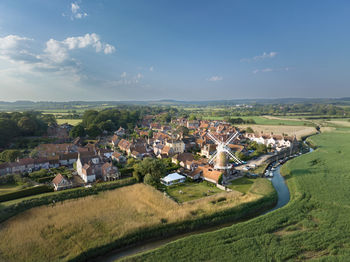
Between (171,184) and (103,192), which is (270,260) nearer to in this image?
(171,184)

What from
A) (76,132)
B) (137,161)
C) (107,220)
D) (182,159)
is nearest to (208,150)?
(182,159)

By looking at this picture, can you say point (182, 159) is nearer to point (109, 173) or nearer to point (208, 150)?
point (208, 150)

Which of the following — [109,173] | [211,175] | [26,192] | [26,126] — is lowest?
[26,192]

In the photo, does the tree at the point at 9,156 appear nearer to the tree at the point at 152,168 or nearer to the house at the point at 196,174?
the tree at the point at 152,168

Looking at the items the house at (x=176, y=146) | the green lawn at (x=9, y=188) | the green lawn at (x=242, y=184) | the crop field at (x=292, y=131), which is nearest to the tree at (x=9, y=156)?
the green lawn at (x=9, y=188)

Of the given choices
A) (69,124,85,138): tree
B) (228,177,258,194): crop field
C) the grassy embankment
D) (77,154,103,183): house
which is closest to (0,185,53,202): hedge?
the grassy embankment

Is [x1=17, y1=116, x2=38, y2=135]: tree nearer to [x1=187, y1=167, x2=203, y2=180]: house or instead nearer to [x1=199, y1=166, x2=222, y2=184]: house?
[x1=187, y1=167, x2=203, y2=180]: house
